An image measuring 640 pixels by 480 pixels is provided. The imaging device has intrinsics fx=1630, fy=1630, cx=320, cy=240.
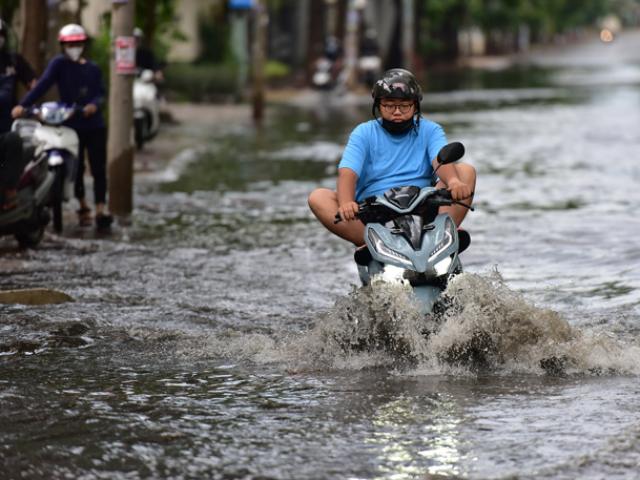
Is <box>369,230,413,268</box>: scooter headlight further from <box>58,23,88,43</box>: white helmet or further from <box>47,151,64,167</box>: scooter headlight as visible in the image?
<box>58,23,88,43</box>: white helmet

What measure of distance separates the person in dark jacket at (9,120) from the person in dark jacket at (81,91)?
9.8 inches

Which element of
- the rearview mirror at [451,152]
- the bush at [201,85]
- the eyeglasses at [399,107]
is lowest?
the bush at [201,85]

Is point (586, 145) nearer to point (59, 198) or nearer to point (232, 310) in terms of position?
point (59, 198)

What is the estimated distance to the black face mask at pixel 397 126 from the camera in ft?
29.8

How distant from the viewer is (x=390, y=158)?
9.16 m

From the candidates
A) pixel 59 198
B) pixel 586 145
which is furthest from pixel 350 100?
pixel 59 198

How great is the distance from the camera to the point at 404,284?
8.30 m

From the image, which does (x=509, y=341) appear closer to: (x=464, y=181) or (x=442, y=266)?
(x=442, y=266)

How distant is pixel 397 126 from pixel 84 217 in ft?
21.9

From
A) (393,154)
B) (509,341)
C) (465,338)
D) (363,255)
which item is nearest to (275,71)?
(393,154)

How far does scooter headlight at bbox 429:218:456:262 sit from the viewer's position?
27.5 ft

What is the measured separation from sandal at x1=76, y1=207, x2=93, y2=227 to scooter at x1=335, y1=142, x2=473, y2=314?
272 inches

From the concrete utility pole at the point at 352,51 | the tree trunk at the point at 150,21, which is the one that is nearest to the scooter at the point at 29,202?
the tree trunk at the point at 150,21

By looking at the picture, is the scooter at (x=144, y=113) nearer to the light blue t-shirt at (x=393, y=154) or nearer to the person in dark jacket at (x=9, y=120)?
the person in dark jacket at (x=9, y=120)
